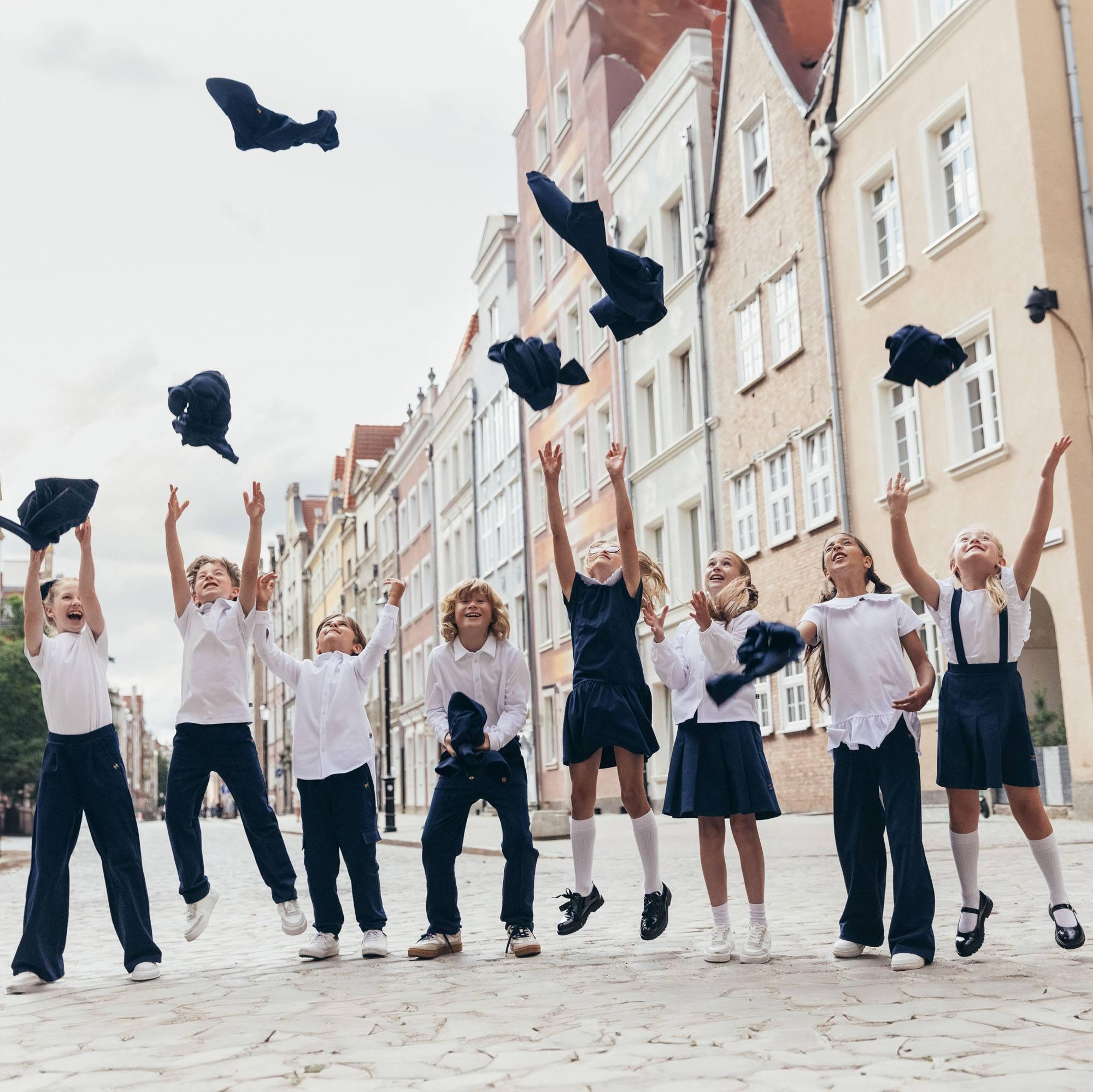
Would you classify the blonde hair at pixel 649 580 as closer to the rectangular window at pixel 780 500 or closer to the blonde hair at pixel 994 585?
the blonde hair at pixel 994 585

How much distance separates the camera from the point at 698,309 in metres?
28.8

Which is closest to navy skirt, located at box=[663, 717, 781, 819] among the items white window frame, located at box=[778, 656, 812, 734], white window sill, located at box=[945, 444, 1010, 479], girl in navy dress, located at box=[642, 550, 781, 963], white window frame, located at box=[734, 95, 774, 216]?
girl in navy dress, located at box=[642, 550, 781, 963]

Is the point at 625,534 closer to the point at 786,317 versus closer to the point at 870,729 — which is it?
the point at 870,729

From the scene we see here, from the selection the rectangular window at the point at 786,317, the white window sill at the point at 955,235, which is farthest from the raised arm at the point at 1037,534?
the rectangular window at the point at 786,317

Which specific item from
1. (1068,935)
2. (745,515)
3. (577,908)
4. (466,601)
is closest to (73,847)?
(466,601)

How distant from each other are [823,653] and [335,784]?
2.55 m

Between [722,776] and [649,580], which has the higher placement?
[649,580]

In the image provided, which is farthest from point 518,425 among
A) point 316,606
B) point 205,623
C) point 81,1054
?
point 316,606

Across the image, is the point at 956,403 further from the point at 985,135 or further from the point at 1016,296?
the point at 985,135

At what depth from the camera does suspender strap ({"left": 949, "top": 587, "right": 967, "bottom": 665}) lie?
6.68 m

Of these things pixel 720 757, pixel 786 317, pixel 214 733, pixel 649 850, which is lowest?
pixel 649 850

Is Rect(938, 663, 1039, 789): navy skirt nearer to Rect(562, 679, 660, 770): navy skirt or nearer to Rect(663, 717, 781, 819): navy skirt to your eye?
Rect(663, 717, 781, 819): navy skirt

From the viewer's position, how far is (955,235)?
20.0 m

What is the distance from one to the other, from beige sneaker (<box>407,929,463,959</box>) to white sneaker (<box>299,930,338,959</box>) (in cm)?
39
